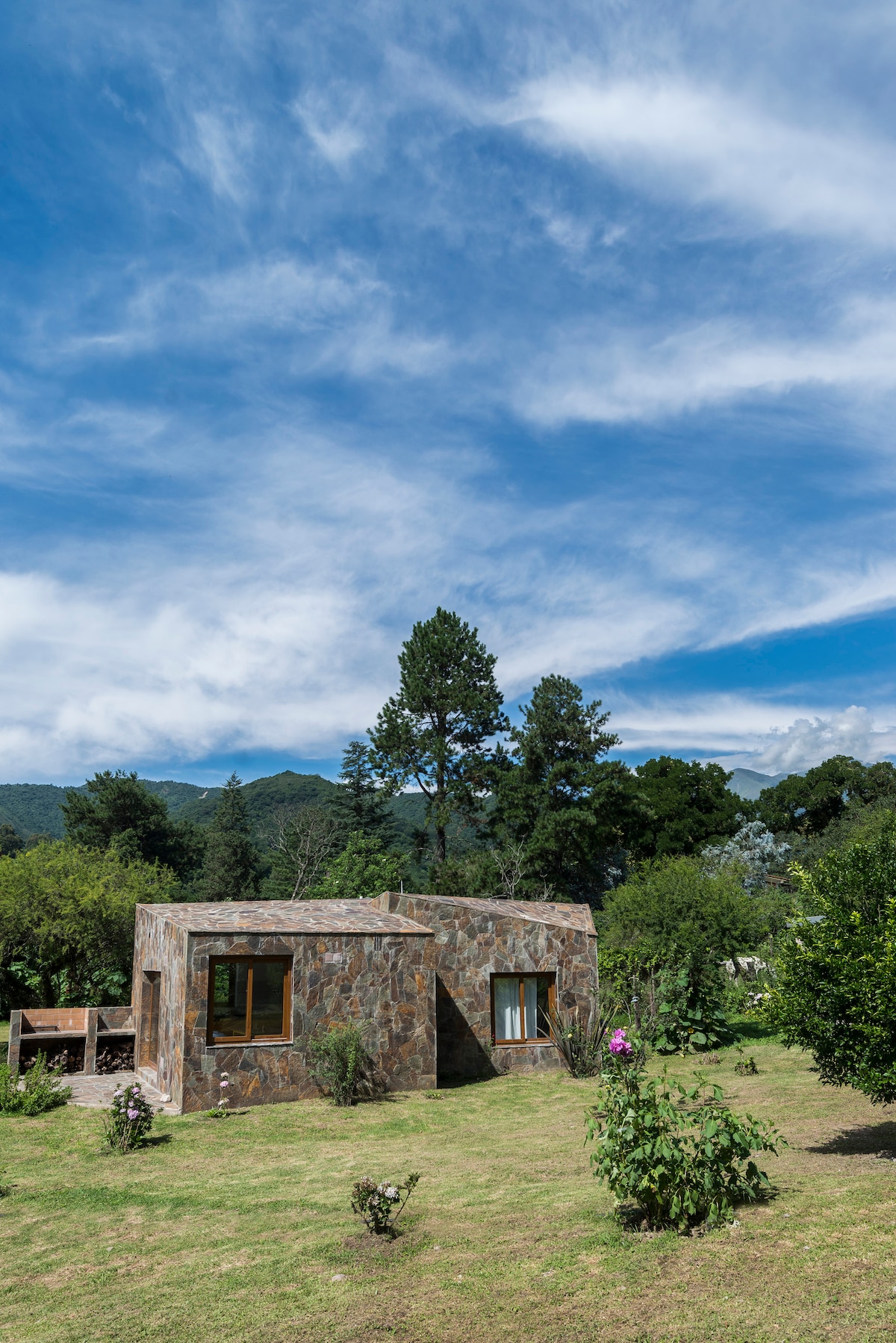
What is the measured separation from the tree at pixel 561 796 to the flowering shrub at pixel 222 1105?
81.2 feet

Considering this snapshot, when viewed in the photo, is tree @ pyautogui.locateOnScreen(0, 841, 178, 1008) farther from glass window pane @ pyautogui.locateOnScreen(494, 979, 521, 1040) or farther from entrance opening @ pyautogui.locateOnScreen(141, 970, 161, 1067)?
glass window pane @ pyautogui.locateOnScreen(494, 979, 521, 1040)

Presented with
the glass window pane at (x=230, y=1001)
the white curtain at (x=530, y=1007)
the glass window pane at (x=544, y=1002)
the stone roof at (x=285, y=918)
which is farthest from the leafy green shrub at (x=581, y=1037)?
the glass window pane at (x=230, y=1001)

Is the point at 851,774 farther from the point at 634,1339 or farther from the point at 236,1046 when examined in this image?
the point at 634,1339

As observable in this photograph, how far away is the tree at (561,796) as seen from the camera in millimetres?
38719

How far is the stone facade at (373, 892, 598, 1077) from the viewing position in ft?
55.6

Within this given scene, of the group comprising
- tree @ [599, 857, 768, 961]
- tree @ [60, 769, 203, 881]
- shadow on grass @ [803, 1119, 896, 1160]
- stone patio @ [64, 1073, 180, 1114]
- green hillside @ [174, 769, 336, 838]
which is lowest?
stone patio @ [64, 1073, 180, 1114]

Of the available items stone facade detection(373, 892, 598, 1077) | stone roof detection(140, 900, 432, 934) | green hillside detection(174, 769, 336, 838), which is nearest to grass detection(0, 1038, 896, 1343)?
stone roof detection(140, 900, 432, 934)

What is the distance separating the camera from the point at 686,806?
52094 millimetres

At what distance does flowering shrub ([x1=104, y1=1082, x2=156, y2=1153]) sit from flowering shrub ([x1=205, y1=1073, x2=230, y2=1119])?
1.81 meters

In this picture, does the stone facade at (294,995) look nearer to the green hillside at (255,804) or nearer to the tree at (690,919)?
the tree at (690,919)

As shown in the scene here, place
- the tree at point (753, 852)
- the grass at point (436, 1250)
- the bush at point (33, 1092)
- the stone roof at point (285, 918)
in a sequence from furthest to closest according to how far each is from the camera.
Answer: the tree at point (753, 852) → the stone roof at point (285, 918) → the bush at point (33, 1092) → the grass at point (436, 1250)

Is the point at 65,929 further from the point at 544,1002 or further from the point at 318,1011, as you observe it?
the point at 544,1002

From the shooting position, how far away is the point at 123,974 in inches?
898

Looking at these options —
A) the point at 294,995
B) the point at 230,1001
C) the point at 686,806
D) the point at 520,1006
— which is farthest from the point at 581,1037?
the point at 686,806
